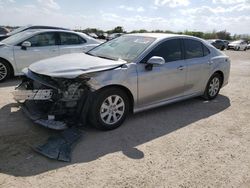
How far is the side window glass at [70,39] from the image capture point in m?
8.70

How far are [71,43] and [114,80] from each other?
16.1ft

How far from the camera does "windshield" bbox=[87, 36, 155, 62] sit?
5.05 meters

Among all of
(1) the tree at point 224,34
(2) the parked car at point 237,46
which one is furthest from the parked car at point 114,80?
(1) the tree at point 224,34

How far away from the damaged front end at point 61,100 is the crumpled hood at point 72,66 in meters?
0.10

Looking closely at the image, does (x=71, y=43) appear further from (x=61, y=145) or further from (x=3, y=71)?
(x=61, y=145)

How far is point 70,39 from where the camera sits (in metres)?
8.86

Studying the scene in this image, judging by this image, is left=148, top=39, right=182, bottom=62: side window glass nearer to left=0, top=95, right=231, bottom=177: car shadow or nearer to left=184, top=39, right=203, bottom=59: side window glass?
left=184, top=39, right=203, bottom=59: side window glass

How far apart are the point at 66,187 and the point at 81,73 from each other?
68.9 inches

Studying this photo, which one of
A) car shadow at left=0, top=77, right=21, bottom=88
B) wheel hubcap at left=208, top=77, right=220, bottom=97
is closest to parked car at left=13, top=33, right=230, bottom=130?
wheel hubcap at left=208, top=77, right=220, bottom=97

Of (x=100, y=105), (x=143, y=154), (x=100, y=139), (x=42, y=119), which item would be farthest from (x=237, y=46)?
(x=42, y=119)

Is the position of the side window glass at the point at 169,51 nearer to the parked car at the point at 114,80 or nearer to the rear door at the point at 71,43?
the parked car at the point at 114,80

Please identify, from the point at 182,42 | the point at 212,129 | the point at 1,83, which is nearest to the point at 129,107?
the point at 212,129

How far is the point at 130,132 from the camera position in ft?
15.1

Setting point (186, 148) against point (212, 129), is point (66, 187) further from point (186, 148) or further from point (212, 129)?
point (212, 129)
